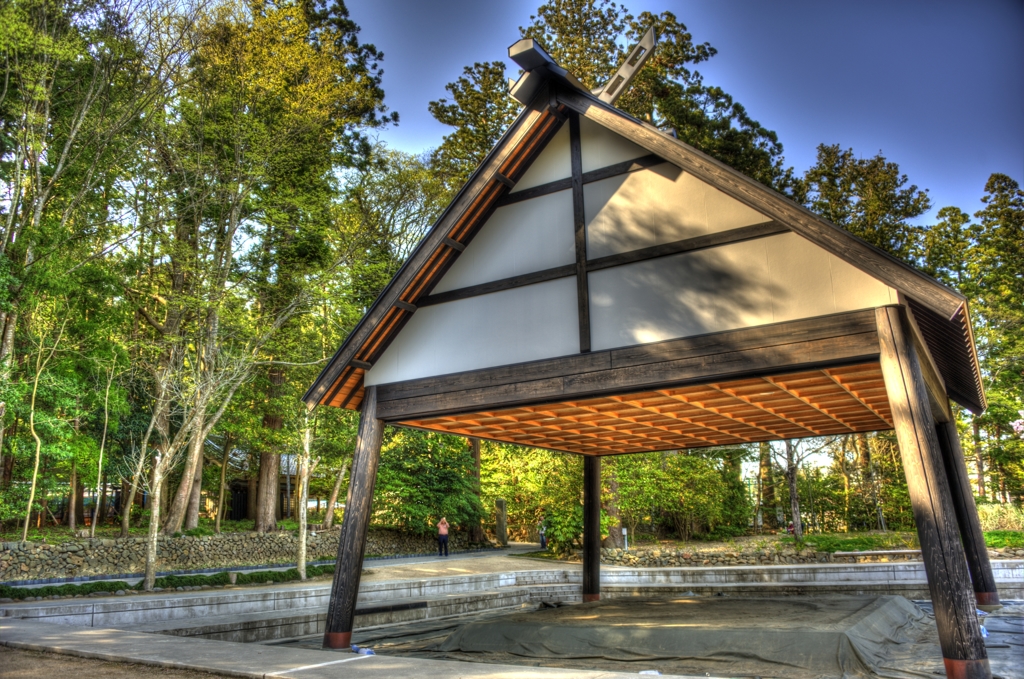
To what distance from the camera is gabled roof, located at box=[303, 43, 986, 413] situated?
6.06 meters

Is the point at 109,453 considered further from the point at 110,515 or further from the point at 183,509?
the point at 110,515

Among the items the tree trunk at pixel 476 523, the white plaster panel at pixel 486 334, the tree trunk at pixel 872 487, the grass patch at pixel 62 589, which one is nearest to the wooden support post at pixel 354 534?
the white plaster panel at pixel 486 334

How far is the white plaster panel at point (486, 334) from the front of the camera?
7715 millimetres

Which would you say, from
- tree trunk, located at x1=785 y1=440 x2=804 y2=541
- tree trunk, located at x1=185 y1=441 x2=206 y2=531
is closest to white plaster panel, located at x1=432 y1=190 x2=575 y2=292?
tree trunk, located at x1=785 y1=440 x2=804 y2=541

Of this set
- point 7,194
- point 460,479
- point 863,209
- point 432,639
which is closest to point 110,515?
point 460,479

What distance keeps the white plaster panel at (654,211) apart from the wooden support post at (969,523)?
19.3ft

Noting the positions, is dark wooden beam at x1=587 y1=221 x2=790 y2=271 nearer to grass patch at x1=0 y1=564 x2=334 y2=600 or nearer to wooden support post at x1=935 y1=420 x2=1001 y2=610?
wooden support post at x1=935 y1=420 x2=1001 y2=610

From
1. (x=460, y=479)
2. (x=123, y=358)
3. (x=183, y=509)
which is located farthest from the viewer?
(x=460, y=479)

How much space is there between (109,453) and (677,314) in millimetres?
21226

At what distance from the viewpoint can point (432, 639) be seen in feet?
33.2

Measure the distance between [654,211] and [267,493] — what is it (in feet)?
67.9

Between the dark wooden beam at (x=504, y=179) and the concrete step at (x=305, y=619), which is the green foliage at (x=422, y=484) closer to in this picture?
the concrete step at (x=305, y=619)

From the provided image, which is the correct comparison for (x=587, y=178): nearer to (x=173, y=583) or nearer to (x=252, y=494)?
(x=173, y=583)

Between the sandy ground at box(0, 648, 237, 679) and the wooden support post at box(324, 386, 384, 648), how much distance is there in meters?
2.09
